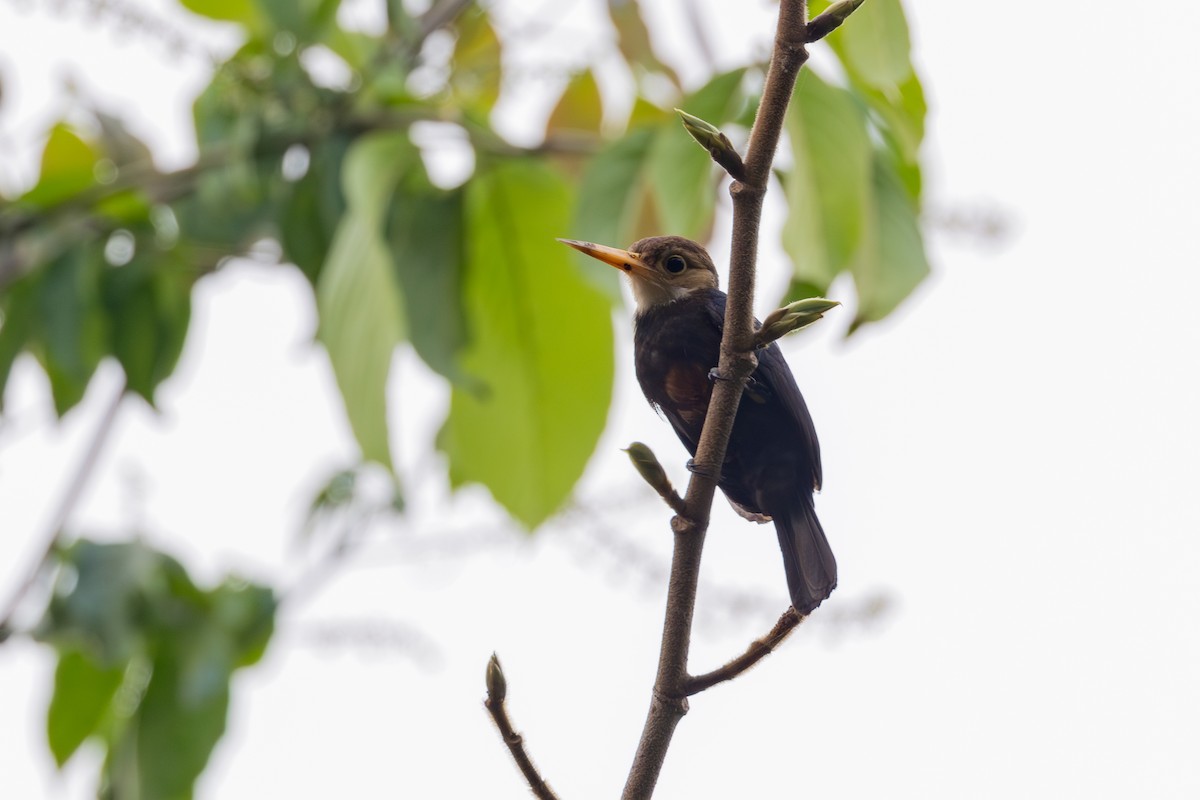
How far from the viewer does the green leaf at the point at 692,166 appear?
2.50 meters

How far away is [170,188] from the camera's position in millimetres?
3596

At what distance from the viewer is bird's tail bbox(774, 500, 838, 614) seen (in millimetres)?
1565

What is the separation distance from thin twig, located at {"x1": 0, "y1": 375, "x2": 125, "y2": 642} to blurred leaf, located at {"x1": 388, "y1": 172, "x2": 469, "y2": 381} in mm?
948

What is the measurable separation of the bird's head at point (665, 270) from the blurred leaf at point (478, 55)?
164 centimetres

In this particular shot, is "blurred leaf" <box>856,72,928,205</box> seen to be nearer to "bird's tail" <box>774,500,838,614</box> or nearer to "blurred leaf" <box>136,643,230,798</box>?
"bird's tail" <box>774,500,838,614</box>

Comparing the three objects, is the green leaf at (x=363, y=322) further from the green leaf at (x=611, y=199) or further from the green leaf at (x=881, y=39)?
the green leaf at (x=881, y=39)

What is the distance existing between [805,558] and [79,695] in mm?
2993

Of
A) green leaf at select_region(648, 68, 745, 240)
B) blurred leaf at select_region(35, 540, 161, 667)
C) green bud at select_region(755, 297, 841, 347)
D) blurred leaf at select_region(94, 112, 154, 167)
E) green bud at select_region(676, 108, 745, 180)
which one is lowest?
blurred leaf at select_region(35, 540, 161, 667)

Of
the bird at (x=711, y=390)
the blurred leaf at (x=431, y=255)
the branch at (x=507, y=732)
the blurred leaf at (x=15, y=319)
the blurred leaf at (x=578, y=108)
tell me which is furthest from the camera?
the blurred leaf at (x=578, y=108)

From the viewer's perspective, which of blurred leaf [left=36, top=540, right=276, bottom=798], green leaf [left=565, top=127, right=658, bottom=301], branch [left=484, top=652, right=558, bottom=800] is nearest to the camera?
branch [left=484, top=652, right=558, bottom=800]

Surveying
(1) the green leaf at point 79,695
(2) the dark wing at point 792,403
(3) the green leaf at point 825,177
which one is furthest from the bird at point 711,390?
(1) the green leaf at point 79,695

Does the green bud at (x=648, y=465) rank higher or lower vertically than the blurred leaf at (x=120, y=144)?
higher

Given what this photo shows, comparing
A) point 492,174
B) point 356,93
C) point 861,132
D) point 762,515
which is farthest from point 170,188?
point 762,515

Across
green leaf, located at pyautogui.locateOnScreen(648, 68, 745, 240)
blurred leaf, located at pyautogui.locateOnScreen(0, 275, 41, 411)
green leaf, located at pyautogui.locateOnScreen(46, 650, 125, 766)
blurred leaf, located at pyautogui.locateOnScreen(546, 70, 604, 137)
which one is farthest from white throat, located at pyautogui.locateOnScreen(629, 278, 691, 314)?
green leaf, located at pyautogui.locateOnScreen(46, 650, 125, 766)
